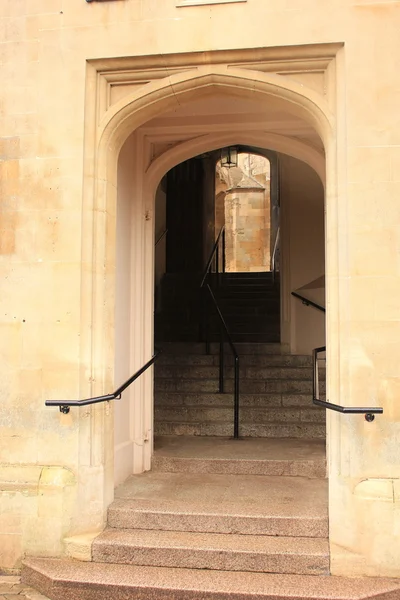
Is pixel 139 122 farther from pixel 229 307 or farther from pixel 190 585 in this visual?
pixel 229 307

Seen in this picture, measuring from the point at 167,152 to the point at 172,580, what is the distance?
3455mm

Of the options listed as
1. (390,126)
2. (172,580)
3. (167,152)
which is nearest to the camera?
(172,580)

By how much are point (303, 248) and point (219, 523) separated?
429 centimetres

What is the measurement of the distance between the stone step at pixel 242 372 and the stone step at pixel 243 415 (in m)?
0.74

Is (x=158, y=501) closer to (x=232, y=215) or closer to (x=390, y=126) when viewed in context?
(x=390, y=126)

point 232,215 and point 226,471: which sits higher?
point 232,215

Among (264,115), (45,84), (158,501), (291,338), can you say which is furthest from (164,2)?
(291,338)

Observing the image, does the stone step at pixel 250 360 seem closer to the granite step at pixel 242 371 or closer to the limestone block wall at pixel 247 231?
the granite step at pixel 242 371

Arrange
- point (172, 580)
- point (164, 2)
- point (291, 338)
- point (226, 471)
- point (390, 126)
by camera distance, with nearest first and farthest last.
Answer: point (172, 580) → point (390, 126) → point (164, 2) → point (226, 471) → point (291, 338)

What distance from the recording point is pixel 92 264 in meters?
3.78

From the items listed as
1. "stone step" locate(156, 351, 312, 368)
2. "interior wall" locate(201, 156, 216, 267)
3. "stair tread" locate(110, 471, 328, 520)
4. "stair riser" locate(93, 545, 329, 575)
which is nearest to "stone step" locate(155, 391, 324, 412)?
"stone step" locate(156, 351, 312, 368)

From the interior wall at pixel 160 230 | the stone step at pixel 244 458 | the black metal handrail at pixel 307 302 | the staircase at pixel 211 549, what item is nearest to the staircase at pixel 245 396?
the stone step at pixel 244 458

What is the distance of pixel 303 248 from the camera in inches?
281

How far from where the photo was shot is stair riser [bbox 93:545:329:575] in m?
3.29
